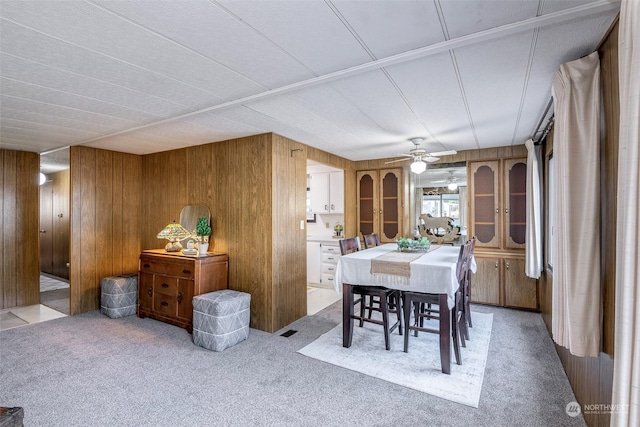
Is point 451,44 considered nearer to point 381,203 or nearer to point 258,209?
point 258,209

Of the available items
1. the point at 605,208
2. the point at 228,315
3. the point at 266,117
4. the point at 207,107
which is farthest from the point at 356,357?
the point at 207,107

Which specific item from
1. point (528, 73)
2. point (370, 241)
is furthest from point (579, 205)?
point (370, 241)

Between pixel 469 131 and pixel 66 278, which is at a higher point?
pixel 469 131

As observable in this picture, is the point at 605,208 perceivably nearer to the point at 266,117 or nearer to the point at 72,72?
the point at 266,117

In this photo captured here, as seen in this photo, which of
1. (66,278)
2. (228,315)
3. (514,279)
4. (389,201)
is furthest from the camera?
(66,278)

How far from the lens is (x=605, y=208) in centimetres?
178

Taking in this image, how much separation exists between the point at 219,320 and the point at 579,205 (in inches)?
121

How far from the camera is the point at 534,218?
12.1ft

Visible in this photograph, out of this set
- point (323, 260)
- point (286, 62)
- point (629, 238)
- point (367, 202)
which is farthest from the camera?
point (323, 260)

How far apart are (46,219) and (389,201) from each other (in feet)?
24.9

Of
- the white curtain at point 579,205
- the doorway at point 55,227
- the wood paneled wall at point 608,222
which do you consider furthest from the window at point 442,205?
the doorway at point 55,227

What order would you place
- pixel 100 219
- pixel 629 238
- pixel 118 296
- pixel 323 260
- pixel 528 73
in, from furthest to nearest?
pixel 323 260, pixel 100 219, pixel 118 296, pixel 528 73, pixel 629 238

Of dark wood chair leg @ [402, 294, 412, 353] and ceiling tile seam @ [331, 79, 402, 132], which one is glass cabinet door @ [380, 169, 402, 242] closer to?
ceiling tile seam @ [331, 79, 402, 132]

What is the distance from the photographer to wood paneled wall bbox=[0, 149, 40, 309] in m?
4.64
